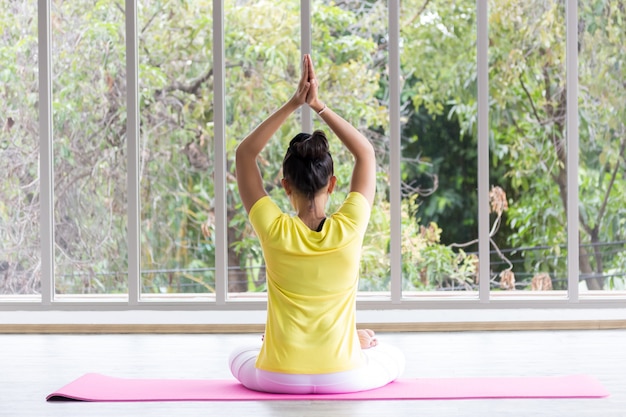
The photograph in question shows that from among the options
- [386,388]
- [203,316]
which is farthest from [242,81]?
[386,388]

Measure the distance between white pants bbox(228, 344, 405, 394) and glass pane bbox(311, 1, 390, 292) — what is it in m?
2.08

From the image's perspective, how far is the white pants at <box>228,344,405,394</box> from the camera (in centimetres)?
313

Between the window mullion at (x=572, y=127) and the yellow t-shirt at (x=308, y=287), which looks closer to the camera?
the yellow t-shirt at (x=308, y=287)

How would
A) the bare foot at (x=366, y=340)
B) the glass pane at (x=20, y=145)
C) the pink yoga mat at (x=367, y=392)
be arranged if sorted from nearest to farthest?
1. the pink yoga mat at (x=367, y=392)
2. the bare foot at (x=366, y=340)
3. the glass pane at (x=20, y=145)

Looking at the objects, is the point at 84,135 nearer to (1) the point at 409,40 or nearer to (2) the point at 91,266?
(2) the point at 91,266

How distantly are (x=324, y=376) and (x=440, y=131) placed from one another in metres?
2.66

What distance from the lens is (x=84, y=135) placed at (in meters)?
5.55

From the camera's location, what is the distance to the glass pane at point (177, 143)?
5.48 m

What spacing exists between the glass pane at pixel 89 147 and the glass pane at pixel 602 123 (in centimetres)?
277

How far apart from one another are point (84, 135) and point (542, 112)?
2769mm

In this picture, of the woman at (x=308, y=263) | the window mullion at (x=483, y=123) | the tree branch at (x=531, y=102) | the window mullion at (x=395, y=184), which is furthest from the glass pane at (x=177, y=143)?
the woman at (x=308, y=263)

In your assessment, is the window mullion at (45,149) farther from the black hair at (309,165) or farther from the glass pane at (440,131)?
the black hair at (309,165)

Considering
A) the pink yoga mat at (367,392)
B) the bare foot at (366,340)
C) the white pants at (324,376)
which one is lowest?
the pink yoga mat at (367,392)

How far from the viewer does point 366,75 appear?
546 centimetres
